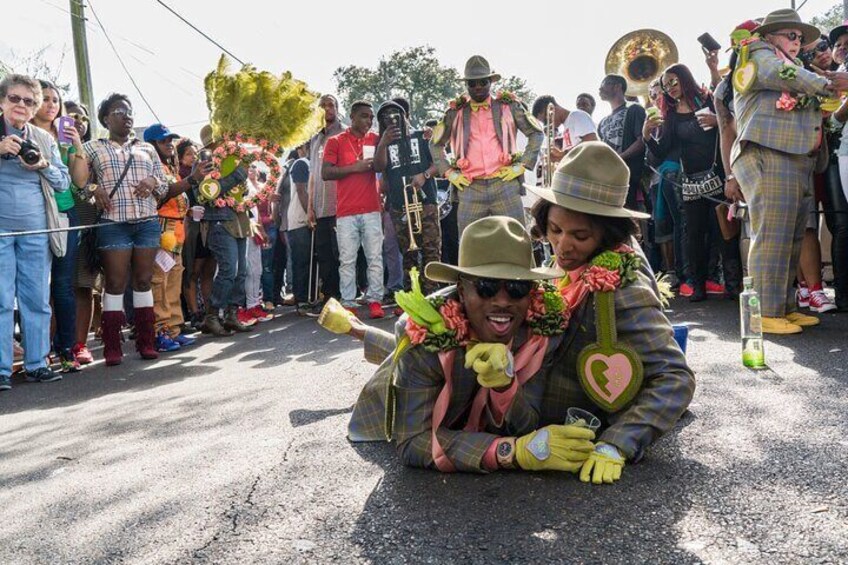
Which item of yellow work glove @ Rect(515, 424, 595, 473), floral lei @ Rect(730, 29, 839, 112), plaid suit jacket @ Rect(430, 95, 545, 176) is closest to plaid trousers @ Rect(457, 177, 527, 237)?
plaid suit jacket @ Rect(430, 95, 545, 176)

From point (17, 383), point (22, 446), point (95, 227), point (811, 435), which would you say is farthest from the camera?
point (95, 227)

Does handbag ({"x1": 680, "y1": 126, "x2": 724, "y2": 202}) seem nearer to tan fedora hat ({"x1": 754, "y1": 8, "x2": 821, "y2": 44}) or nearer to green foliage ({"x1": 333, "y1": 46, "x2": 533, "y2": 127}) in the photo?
tan fedora hat ({"x1": 754, "y1": 8, "x2": 821, "y2": 44})

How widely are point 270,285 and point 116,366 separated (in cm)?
479

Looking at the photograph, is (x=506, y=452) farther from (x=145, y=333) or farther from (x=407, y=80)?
(x=407, y=80)

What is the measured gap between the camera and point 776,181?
5.11 m

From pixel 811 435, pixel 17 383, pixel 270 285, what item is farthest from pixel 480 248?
pixel 270 285

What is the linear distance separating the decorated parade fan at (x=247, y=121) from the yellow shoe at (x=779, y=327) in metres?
4.90

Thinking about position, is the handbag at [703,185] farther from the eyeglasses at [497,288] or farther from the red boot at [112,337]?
the red boot at [112,337]

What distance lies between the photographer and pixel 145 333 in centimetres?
673

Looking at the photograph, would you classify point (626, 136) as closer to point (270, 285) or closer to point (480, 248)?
point (270, 285)

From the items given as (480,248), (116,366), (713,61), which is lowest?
(116,366)

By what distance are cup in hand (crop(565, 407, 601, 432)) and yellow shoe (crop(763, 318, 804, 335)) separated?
9.35 feet

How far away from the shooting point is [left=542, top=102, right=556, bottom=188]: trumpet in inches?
311

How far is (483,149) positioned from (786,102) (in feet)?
8.39
